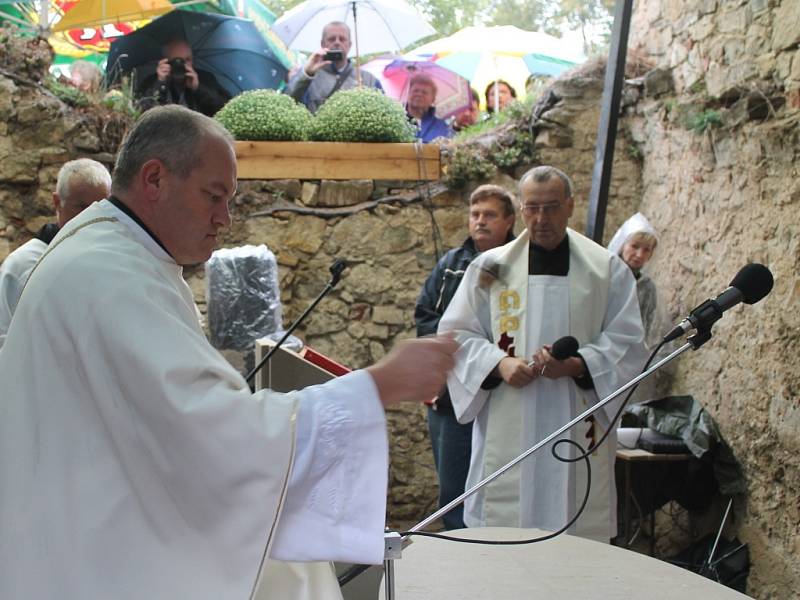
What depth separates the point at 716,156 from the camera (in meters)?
5.27

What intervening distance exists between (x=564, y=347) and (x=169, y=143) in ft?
5.85

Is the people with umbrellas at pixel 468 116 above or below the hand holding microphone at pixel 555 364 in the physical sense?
above

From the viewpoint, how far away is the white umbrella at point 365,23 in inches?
337

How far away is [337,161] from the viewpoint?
6758 millimetres

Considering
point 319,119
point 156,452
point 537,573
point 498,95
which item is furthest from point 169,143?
point 498,95

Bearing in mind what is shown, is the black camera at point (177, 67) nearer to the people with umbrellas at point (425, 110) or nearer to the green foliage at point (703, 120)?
the people with umbrellas at point (425, 110)

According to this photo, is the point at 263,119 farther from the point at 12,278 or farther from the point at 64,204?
the point at 12,278

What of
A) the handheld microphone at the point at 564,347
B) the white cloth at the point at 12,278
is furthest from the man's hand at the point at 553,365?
the white cloth at the point at 12,278

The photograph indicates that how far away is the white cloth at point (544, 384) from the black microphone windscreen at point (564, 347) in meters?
0.31

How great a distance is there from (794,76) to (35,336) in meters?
3.79

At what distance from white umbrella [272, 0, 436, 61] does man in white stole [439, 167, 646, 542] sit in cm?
515

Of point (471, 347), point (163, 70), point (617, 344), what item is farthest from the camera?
point (163, 70)

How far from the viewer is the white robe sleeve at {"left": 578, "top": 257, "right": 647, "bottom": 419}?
368 cm

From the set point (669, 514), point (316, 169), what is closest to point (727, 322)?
point (669, 514)
